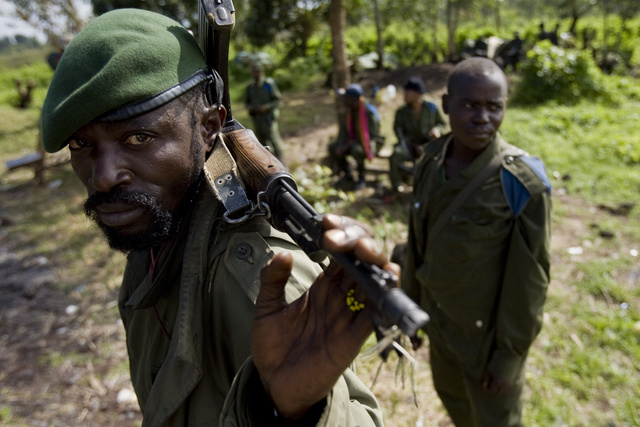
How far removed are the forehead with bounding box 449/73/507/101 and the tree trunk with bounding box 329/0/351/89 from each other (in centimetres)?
599

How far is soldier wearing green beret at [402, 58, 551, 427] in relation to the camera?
7.48 feet

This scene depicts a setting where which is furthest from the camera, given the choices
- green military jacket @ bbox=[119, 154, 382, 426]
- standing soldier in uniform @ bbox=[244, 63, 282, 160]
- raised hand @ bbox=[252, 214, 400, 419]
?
standing soldier in uniform @ bbox=[244, 63, 282, 160]

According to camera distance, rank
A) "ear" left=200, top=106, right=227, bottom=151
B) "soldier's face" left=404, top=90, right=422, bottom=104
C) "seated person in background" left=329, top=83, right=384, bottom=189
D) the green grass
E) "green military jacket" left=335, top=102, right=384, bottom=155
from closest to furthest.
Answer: "ear" left=200, top=106, right=227, bottom=151 < "soldier's face" left=404, top=90, right=422, bottom=104 < the green grass < "seated person in background" left=329, top=83, right=384, bottom=189 < "green military jacket" left=335, top=102, right=384, bottom=155

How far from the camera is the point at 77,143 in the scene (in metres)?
1.36

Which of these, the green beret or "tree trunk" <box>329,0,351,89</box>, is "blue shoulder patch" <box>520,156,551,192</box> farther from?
"tree trunk" <box>329,0,351,89</box>

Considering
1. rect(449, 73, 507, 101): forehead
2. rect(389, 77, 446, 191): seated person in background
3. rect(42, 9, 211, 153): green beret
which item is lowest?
rect(389, 77, 446, 191): seated person in background

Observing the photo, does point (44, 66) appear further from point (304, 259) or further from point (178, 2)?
point (304, 259)

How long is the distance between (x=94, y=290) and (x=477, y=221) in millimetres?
4860

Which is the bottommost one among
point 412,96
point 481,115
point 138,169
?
point 412,96

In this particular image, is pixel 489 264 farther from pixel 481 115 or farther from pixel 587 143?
pixel 587 143

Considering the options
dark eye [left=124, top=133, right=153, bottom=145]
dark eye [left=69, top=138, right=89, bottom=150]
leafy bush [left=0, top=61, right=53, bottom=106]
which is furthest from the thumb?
leafy bush [left=0, top=61, right=53, bottom=106]

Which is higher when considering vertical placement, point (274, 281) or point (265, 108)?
point (274, 281)

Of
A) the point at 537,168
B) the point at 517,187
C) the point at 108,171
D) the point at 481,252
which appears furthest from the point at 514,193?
the point at 108,171

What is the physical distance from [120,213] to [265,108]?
25.0ft
